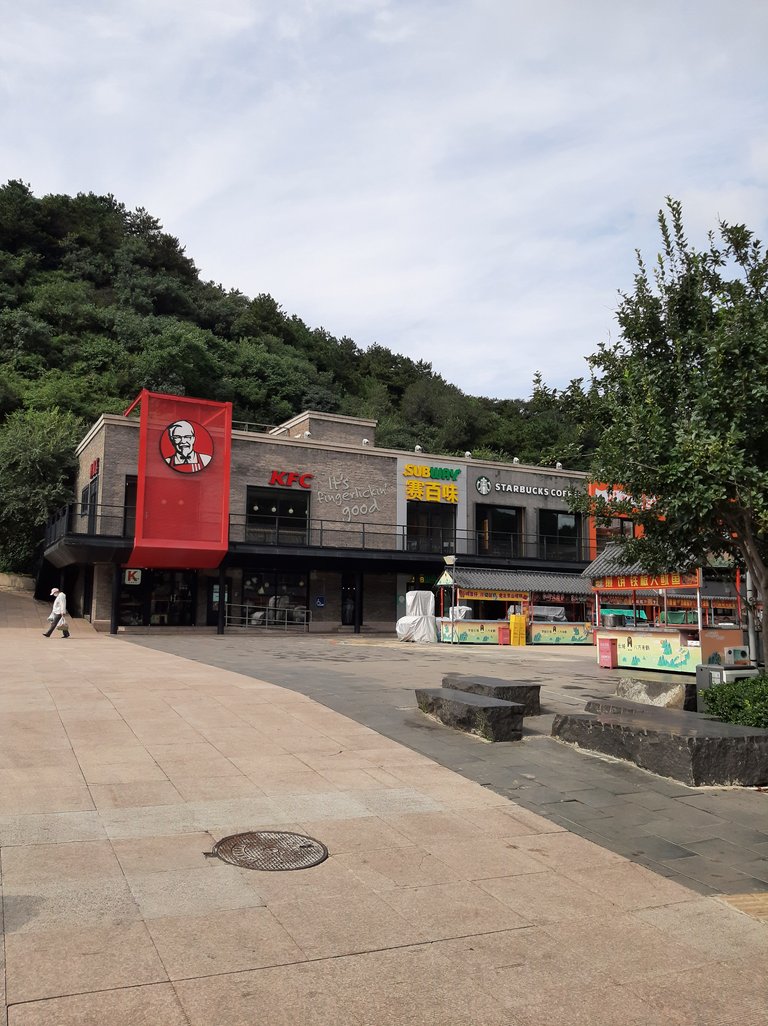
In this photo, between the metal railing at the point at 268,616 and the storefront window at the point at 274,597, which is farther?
the storefront window at the point at 274,597

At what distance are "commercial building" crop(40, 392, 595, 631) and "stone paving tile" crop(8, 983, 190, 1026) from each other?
2437cm

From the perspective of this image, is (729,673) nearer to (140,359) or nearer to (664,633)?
(664,633)

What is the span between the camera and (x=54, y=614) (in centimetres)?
2184

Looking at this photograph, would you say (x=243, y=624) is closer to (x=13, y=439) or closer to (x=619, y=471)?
(x=13, y=439)

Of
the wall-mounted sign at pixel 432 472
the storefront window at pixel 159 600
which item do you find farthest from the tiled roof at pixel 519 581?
the storefront window at pixel 159 600

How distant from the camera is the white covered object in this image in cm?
2806

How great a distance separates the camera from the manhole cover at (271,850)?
207 inches

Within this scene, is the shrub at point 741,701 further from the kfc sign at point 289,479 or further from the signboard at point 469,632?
the kfc sign at point 289,479

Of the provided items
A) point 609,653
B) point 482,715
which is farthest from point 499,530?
point 482,715

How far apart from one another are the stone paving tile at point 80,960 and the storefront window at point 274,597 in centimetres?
2742

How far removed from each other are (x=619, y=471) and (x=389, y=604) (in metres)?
25.2

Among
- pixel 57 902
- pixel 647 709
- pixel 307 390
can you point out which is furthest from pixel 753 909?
pixel 307 390

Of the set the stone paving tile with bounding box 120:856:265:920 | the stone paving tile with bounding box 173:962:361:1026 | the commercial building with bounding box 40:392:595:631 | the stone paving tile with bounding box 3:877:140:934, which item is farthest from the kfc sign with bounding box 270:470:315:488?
the stone paving tile with bounding box 173:962:361:1026

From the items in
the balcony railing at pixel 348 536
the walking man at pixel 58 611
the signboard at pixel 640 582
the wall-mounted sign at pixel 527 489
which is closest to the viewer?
the signboard at pixel 640 582
